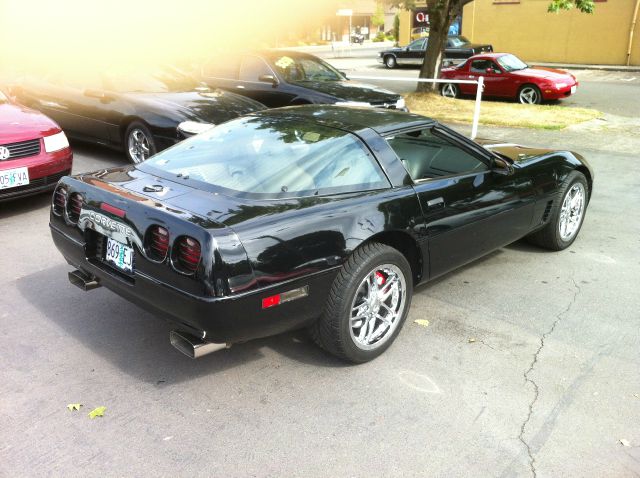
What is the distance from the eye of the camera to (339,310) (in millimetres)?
3135

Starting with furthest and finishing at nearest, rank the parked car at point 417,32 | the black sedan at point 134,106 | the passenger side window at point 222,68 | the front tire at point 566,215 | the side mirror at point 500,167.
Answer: the parked car at point 417,32, the passenger side window at point 222,68, the black sedan at point 134,106, the front tire at point 566,215, the side mirror at point 500,167

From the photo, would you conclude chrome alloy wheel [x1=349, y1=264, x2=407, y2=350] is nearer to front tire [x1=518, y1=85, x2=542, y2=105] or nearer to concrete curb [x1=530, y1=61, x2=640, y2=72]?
front tire [x1=518, y1=85, x2=542, y2=105]

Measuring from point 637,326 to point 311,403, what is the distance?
2.25m

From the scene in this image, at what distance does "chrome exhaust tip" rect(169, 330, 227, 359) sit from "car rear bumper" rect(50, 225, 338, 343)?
5 cm

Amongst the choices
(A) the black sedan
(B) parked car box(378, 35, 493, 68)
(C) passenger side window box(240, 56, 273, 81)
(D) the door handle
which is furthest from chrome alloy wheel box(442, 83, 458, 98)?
(D) the door handle

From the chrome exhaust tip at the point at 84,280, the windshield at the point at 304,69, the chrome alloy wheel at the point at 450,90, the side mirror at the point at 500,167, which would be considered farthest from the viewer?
the chrome alloy wheel at the point at 450,90

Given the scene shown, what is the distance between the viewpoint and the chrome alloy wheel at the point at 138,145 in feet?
24.6

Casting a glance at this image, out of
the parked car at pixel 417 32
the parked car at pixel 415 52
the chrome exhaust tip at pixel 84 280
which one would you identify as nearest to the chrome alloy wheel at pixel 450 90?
the parked car at pixel 415 52

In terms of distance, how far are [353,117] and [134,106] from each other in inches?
176

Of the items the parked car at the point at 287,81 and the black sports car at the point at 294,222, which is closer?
the black sports car at the point at 294,222

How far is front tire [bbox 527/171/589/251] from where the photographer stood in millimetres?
4887

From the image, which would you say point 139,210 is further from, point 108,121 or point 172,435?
point 108,121

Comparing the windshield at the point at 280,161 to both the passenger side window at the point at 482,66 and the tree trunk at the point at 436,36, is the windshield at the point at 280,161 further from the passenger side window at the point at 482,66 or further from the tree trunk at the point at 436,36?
the passenger side window at the point at 482,66

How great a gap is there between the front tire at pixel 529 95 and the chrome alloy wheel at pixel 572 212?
414 inches
